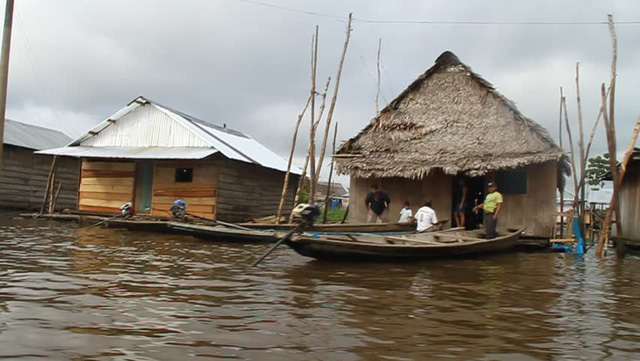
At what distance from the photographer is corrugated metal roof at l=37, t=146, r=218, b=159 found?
1399 cm

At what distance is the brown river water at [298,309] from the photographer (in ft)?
11.5

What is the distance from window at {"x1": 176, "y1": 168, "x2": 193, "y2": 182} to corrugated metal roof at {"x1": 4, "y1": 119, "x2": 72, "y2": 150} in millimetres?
8787

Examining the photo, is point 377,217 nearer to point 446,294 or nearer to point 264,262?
point 264,262

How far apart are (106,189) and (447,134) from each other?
11488 mm

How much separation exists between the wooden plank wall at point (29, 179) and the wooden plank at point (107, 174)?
4.69 m

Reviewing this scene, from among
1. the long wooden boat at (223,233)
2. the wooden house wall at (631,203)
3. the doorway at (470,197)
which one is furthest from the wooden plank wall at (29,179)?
the wooden house wall at (631,203)

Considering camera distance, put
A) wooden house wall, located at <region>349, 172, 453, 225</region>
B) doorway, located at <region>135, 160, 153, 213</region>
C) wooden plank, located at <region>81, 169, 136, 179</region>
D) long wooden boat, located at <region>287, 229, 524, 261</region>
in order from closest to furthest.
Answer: long wooden boat, located at <region>287, 229, 524, 261</region> < wooden house wall, located at <region>349, 172, 453, 225</region> < wooden plank, located at <region>81, 169, 136, 179</region> < doorway, located at <region>135, 160, 153, 213</region>

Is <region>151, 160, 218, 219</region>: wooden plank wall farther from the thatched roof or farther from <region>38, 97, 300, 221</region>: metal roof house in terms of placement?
the thatched roof

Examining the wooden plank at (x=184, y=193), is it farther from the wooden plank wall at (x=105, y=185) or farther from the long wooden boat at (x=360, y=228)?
the long wooden boat at (x=360, y=228)

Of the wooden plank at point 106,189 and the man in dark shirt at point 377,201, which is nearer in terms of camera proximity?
the man in dark shirt at point 377,201

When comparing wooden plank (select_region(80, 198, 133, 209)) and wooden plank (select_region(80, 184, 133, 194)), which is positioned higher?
wooden plank (select_region(80, 184, 133, 194))

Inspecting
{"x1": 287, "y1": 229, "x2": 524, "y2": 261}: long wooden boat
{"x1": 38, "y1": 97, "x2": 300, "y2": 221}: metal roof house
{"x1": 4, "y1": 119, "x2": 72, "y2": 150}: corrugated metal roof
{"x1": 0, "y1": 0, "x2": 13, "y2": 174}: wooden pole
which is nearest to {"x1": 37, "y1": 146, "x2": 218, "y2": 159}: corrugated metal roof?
{"x1": 38, "y1": 97, "x2": 300, "y2": 221}: metal roof house

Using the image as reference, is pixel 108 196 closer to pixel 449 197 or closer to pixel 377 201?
pixel 377 201

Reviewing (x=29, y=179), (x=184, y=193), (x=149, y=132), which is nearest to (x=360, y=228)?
(x=184, y=193)
